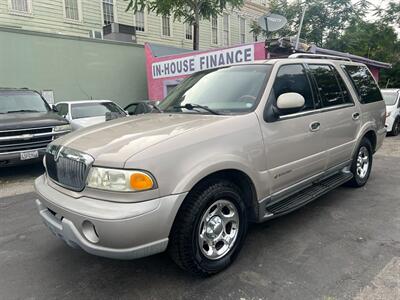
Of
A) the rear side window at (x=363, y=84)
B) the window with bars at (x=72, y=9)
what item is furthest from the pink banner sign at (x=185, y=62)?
the window with bars at (x=72, y=9)

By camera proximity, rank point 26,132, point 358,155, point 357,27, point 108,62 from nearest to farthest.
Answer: point 358,155 → point 26,132 → point 108,62 → point 357,27

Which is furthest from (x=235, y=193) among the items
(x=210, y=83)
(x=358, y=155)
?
(x=358, y=155)

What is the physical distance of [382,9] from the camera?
17828 millimetres

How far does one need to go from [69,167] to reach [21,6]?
13.9m

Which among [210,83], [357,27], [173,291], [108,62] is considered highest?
[357,27]

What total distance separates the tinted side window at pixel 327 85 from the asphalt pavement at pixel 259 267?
1403mm

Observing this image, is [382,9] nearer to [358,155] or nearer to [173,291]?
[358,155]

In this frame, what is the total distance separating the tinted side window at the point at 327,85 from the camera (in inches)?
157

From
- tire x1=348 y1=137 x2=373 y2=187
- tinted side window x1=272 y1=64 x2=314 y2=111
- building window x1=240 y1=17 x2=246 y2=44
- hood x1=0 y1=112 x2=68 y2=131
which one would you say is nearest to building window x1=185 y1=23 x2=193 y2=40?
building window x1=240 y1=17 x2=246 y2=44

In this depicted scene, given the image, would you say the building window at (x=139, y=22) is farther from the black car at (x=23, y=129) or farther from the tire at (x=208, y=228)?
the tire at (x=208, y=228)

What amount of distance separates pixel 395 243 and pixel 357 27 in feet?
62.6

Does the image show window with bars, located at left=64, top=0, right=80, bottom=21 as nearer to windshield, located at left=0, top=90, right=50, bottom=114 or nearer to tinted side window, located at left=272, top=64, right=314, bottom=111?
windshield, located at left=0, top=90, right=50, bottom=114

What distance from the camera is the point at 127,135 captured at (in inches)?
109

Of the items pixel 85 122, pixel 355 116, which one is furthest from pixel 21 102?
pixel 355 116
